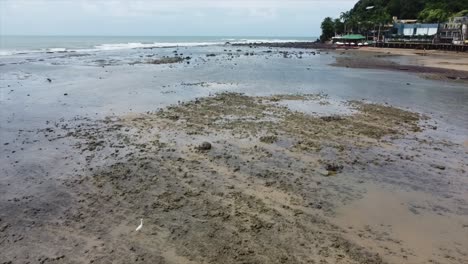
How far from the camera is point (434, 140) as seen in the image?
1342 cm

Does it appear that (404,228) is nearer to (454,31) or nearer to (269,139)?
(269,139)

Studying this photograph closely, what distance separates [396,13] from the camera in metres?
125

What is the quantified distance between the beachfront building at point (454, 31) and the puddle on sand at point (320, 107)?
6734cm

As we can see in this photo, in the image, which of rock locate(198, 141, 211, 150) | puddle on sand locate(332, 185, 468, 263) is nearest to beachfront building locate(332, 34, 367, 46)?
rock locate(198, 141, 211, 150)

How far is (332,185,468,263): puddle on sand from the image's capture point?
655 cm

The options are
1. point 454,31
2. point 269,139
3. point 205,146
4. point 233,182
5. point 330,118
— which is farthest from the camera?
point 454,31

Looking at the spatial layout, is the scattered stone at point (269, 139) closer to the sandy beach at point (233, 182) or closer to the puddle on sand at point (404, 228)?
the sandy beach at point (233, 182)

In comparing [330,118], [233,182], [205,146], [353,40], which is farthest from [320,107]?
[353,40]

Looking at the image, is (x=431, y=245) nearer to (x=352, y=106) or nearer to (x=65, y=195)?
(x=65, y=195)

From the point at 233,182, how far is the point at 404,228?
4.07 metres

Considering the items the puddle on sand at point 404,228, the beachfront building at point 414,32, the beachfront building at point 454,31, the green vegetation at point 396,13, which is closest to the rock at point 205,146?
the puddle on sand at point 404,228

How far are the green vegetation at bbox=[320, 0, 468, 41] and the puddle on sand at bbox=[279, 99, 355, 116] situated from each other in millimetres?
87372

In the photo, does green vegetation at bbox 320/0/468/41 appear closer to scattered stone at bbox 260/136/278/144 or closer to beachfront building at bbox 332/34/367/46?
Result: beachfront building at bbox 332/34/367/46

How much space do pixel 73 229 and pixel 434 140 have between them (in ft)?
39.7
